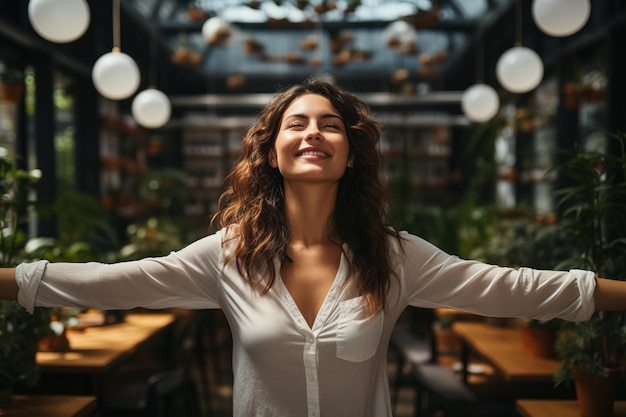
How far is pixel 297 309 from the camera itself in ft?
5.79

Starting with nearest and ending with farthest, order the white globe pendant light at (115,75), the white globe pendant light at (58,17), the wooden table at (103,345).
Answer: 1. the wooden table at (103,345)
2. the white globe pendant light at (58,17)
3. the white globe pendant light at (115,75)

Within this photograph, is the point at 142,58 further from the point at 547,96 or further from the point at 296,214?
the point at 296,214

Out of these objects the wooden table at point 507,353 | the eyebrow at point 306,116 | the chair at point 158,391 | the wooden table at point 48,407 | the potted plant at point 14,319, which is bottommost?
the chair at point 158,391

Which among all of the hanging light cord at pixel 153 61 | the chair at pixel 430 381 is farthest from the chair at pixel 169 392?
the hanging light cord at pixel 153 61

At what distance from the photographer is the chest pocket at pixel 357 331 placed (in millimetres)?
1737

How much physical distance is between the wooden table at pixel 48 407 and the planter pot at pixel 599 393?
182 cm

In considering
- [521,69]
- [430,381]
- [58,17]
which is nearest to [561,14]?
[521,69]

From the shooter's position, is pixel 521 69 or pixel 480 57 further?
pixel 480 57

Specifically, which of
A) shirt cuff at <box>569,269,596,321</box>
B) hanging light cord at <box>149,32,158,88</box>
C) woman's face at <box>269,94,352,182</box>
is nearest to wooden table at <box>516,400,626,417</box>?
shirt cuff at <box>569,269,596,321</box>

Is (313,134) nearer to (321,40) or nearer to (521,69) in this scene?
(521,69)

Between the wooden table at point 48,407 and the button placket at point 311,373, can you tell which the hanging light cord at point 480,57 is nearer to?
the wooden table at point 48,407

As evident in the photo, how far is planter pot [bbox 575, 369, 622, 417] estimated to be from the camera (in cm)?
→ 237

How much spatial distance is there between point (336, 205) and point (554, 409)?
1.20 metres

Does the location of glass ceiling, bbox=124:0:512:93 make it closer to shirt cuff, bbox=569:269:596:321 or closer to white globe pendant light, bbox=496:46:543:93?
white globe pendant light, bbox=496:46:543:93
